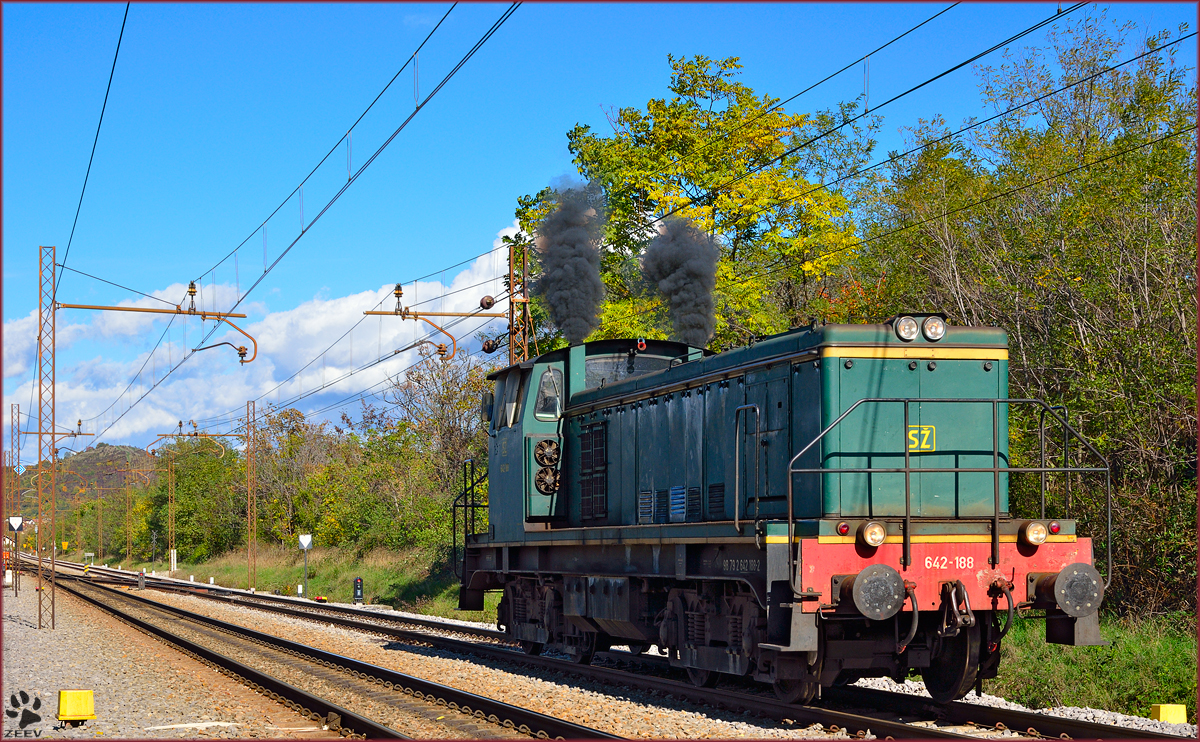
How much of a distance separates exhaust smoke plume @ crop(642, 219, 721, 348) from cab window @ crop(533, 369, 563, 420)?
11.0 feet

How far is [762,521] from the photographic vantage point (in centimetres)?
871

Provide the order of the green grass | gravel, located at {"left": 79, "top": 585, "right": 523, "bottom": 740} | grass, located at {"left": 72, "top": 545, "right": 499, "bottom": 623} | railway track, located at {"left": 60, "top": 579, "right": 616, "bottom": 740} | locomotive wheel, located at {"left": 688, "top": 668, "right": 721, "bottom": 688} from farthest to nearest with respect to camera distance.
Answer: grass, located at {"left": 72, "top": 545, "right": 499, "bottom": 623}, locomotive wheel, located at {"left": 688, "top": 668, "right": 721, "bottom": 688}, the green grass, gravel, located at {"left": 79, "top": 585, "right": 523, "bottom": 740}, railway track, located at {"left": 60, "top": 579, "right": 616, "bottom": 740}

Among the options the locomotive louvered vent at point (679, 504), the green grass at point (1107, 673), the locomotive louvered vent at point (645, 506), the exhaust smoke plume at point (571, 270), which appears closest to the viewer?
the green grass at point (1107, 673)

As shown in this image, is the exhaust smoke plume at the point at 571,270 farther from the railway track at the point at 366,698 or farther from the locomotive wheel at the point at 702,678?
the locomotive wheel at the point at 702,678

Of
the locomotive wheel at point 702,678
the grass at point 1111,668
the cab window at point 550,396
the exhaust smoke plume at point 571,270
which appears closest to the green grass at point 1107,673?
the grass at point 1111,668

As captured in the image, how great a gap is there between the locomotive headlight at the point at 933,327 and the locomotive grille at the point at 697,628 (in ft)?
11.1


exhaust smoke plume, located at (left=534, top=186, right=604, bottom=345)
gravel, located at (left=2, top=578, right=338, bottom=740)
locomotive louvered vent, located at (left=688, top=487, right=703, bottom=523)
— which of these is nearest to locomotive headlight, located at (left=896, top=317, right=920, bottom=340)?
locomotive louvered vent, located at (left=688, top=487, right=703, bottom=523)

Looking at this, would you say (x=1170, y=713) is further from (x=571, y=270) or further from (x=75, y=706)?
(x=571, y=270)

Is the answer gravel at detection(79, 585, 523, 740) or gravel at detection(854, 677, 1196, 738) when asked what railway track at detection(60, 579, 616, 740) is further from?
gravel at detection(854, 677, 1196, 738)

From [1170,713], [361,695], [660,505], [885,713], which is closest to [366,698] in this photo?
Result: [361,695]

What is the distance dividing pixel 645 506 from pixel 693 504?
1.06 metres

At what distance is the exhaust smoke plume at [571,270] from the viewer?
2078cm

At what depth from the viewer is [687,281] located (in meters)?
17.7

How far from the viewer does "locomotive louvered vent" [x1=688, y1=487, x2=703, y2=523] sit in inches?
425
